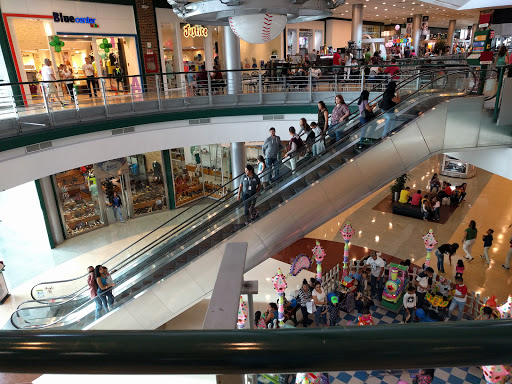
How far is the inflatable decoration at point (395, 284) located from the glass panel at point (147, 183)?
11682 millimetres

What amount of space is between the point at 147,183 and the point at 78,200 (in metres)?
3.09

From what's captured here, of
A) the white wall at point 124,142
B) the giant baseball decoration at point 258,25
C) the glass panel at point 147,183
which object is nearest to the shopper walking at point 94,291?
the white wall at point 124,142

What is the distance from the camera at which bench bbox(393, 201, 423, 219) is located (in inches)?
598

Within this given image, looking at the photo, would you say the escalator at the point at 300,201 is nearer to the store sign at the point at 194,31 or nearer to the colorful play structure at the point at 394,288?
the colorful play structure at the point at 394,288

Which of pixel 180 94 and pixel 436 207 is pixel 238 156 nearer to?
pixel 180 94

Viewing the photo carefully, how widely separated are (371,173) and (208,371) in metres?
8.35

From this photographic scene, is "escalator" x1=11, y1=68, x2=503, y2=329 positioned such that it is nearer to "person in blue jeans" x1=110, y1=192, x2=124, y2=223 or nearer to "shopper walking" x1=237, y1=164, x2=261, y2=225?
"shopper walking" x1=237, y1=164, x2=261, y2=225

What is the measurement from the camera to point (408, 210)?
1537 centimetres

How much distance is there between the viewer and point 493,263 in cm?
1162

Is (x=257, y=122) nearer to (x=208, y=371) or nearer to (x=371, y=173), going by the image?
(x=371, y=173)

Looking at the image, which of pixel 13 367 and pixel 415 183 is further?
pixel 415 183

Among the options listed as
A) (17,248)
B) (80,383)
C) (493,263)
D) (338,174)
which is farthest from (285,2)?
(17,248)

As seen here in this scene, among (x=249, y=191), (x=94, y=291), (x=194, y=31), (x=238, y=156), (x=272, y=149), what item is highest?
(x=194, y=31)

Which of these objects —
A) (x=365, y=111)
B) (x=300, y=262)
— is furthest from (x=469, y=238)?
(x=365, y=111)
